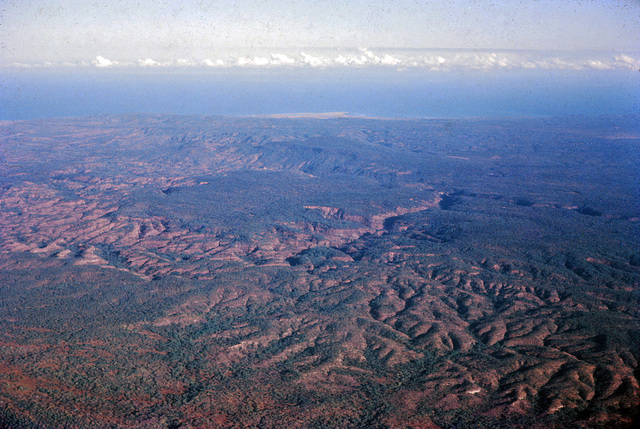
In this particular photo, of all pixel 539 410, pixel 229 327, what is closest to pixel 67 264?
pixel 229 327

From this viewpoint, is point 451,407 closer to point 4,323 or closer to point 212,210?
point 4,323

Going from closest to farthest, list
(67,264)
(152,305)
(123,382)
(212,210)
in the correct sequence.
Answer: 1. (123,382)
2. (152,305)
3. (67,264)
4. (212,210)

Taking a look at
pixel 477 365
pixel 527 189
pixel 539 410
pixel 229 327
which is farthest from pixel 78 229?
pixel 527 189

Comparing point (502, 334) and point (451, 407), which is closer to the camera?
point (451, 407)

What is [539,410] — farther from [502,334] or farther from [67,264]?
[67,264]

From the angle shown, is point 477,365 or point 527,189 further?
point 527,189

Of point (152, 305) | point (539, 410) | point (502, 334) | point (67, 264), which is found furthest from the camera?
point (67, 264)
